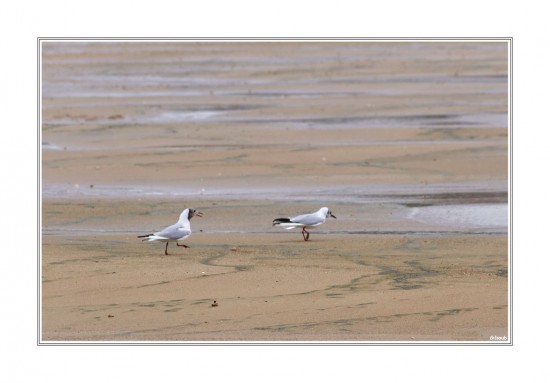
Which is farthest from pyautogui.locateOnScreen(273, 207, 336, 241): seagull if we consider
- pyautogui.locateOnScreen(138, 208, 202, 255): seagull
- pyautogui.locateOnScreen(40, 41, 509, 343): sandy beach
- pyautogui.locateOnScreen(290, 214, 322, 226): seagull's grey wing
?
pyautogui.locateOnScreen(138, 208, 202, 255): seagull

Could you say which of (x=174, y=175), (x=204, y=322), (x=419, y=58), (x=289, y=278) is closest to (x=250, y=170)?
(x=174, y=175)

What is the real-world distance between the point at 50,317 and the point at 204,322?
3.77 ft

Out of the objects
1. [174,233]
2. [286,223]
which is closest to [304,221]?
[286,223]

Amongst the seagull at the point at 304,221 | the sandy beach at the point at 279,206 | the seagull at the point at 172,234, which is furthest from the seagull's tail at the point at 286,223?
the seagull at the point at 172,234

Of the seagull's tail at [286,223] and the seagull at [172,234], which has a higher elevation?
the seagull's tail at [286,223]

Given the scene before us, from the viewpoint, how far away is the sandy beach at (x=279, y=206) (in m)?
9.20

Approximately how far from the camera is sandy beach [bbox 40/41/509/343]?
9203 millimetres

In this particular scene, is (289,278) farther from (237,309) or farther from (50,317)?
(50,317)

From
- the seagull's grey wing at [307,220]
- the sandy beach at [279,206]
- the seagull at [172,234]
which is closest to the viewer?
the sandy beach at [279,206]

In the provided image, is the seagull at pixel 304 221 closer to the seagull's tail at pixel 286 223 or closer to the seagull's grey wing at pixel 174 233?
the seagull's tail at pixel 286 223

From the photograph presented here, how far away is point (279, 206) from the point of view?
14094mm

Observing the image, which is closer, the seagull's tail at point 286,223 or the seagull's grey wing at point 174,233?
the seagull's grey wing at point 174,233

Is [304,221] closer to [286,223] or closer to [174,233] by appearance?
[286,223]

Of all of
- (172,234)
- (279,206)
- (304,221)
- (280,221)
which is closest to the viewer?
(172,234)
